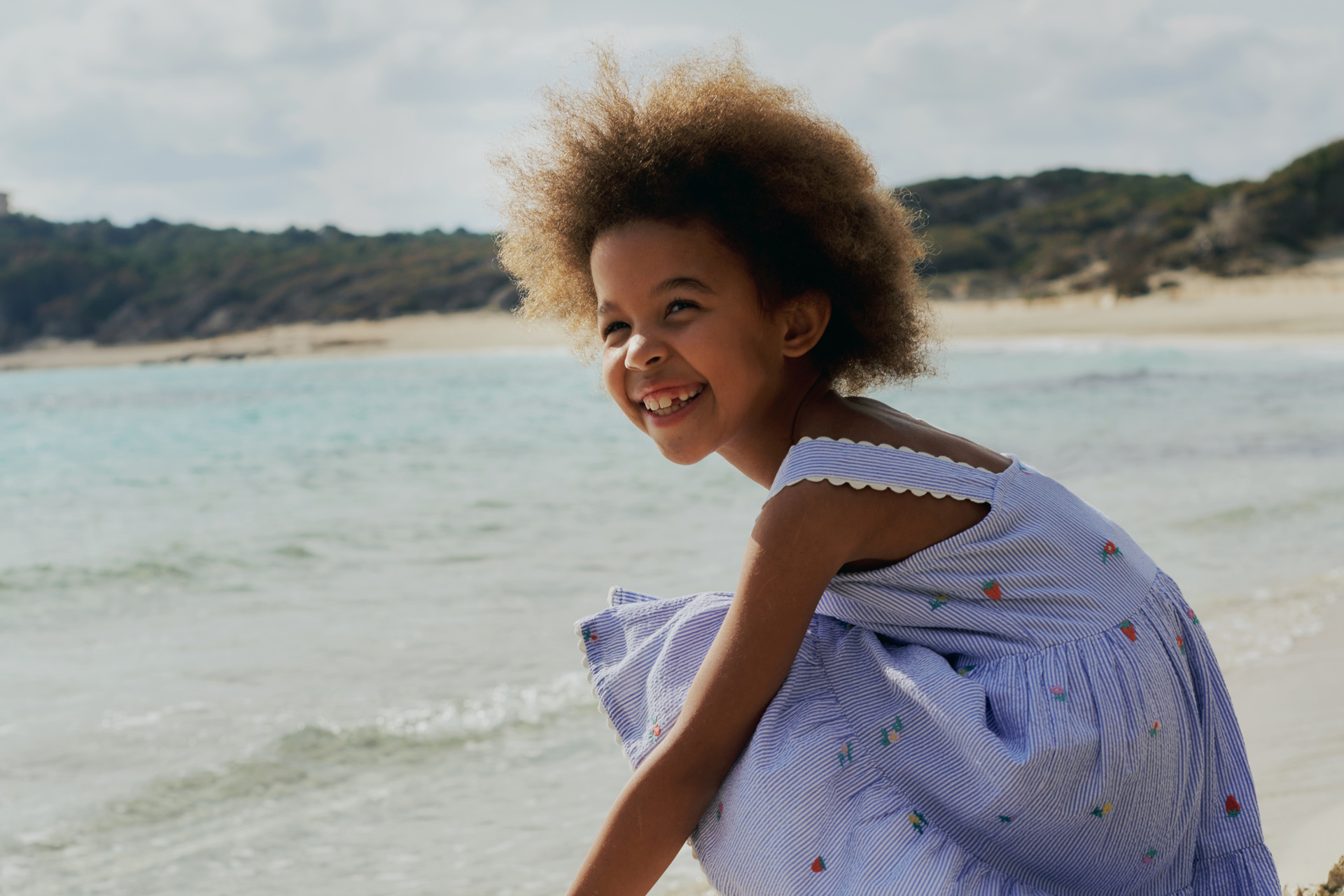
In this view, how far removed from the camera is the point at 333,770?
294 centimetres

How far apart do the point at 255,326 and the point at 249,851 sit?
1700 inches

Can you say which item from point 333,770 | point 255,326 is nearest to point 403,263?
point 255,326

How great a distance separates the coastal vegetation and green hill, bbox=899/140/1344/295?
0.05 meters

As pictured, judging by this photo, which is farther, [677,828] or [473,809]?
[473,809]

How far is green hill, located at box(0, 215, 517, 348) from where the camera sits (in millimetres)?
41156

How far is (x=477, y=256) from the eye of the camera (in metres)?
45.8

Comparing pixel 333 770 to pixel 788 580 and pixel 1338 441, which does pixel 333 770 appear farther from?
pixel 1338 441

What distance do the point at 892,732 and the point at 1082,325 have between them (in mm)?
24026

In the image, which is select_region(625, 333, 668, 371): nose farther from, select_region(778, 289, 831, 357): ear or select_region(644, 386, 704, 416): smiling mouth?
select_region(778, 289, 831, 357): ear

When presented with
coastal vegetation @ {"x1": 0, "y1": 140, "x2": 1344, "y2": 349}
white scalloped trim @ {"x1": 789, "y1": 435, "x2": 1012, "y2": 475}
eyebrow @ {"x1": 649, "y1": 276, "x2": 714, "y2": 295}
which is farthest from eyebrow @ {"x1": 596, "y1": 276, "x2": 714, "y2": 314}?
coastal vegetation @ {"x1": 0, "y1": 140, "x2": 1344, "y2": 349}

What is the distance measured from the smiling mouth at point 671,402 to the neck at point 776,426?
97 mm

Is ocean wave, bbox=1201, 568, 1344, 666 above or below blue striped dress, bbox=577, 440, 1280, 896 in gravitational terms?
below

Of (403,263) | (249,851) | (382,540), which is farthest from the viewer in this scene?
(403,263)

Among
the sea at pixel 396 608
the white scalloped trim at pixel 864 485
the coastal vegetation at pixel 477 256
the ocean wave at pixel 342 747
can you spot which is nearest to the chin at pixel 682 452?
the white scalloped trim at pixel 864 485
